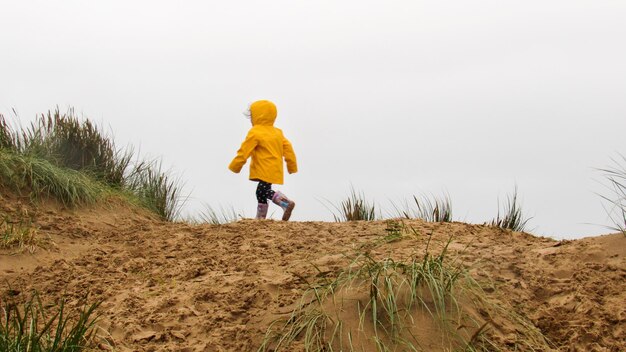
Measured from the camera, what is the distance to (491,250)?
531 centimetres

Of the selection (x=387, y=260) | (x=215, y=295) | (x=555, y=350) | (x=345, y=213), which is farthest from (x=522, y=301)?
(x=345, y=213)

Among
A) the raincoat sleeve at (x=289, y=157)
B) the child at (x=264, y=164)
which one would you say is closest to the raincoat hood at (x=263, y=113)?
the child at (x=264, y=164)

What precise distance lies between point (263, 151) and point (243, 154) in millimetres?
233

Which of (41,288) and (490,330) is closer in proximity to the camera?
(490,330)

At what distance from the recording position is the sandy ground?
4559 millimetres

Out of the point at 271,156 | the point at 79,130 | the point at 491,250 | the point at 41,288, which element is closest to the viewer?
the point at 491,250

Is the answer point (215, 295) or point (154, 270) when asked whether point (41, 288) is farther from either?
point (215, 295)

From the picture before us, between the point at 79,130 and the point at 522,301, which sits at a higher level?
the point at 79,130

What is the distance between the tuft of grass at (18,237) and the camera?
6559 millimetres

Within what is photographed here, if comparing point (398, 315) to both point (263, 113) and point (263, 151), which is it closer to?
point (263, 151)

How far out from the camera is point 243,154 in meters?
8.84

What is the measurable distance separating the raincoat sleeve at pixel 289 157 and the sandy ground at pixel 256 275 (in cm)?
207

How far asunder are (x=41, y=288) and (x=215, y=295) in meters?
1.62

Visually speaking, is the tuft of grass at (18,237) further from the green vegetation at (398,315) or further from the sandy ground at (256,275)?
the green vegetation at (398,315)
